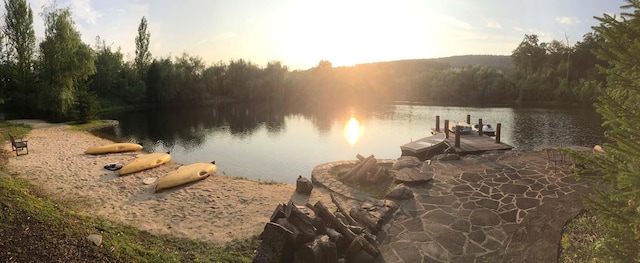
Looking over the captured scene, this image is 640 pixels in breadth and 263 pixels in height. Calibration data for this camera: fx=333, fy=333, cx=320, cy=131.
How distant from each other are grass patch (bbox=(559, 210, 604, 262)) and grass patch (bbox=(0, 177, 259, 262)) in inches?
284

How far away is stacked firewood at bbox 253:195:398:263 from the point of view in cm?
755

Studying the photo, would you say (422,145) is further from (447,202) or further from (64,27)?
(64,27)

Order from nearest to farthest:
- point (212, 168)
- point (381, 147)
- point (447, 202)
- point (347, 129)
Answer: point (447, 202) → point (212, 168) → point (381, 147) → point (347, 129)

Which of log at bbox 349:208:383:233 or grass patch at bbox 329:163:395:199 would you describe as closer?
log at bbox 349:208:383:233

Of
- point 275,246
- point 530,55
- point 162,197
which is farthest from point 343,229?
point 530,55

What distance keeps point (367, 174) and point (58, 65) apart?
3615cm

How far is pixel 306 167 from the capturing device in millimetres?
21984

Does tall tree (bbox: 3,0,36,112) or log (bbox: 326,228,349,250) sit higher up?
tall tree (bbox: 3,0,36,112)

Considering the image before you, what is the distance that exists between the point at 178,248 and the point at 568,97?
251ft

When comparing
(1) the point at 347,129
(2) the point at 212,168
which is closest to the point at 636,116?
(2) the point at 212,168

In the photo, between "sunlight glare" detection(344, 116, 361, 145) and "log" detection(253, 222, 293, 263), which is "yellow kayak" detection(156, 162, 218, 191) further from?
"sunlight glare" detection(344, 116, 361, 145)

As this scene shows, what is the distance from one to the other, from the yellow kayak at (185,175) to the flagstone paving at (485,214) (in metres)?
5.67

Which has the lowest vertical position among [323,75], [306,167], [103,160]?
[306,167]

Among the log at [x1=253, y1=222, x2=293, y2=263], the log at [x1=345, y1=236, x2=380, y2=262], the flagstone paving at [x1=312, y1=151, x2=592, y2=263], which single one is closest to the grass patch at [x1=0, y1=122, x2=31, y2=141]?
the flagstone paving at [x1=312, y1=151, x2=592, y2=263]
